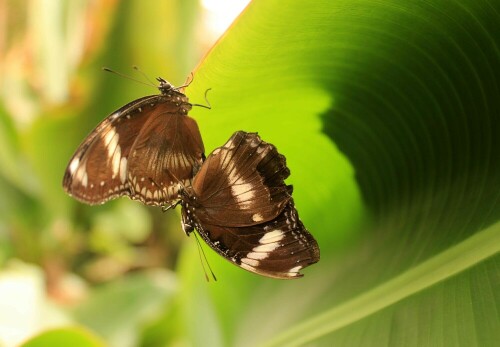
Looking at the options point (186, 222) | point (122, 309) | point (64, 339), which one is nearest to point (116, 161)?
point (186, 222)

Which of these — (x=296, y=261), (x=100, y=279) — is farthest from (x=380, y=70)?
(x=100, y=279)

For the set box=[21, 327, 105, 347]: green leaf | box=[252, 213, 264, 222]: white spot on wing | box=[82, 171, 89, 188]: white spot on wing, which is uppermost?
box=[82, 171, 89, 188]: white spot on wing

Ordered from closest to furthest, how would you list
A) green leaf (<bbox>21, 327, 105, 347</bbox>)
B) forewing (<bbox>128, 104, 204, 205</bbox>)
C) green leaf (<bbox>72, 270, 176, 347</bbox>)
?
forewing (<bbox>128, 104, 204, 205</bbox>) → green leaf (<bbox>21, 327, 105, 347</bbox>) → green leaf (<bbox>72, 270, 176, 347</bbox>)

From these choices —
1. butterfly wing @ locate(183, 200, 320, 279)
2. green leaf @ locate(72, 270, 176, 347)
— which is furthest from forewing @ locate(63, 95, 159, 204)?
green leaf @ locate(72, 270, 176, 347)

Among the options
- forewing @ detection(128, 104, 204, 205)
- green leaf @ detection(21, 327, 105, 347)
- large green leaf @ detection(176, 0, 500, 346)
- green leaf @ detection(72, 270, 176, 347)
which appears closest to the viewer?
large green leaf @ detection(176, 0, 500, 346)

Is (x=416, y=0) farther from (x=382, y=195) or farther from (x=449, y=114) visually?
(x=382, y=195)

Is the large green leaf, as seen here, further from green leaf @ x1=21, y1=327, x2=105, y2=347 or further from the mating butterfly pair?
green leaf @ x1=21, y1=327, x2=105, y2=347

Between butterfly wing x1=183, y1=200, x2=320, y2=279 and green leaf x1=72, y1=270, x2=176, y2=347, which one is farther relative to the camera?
green leaf x1=72, y1=270, x2=176, y2=347

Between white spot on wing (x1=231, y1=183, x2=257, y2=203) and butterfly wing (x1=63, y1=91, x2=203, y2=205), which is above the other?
butterfly wing (x1=63, y1=91, x2=203, y2=205)

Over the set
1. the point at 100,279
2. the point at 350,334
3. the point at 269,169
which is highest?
the point at 100,279
